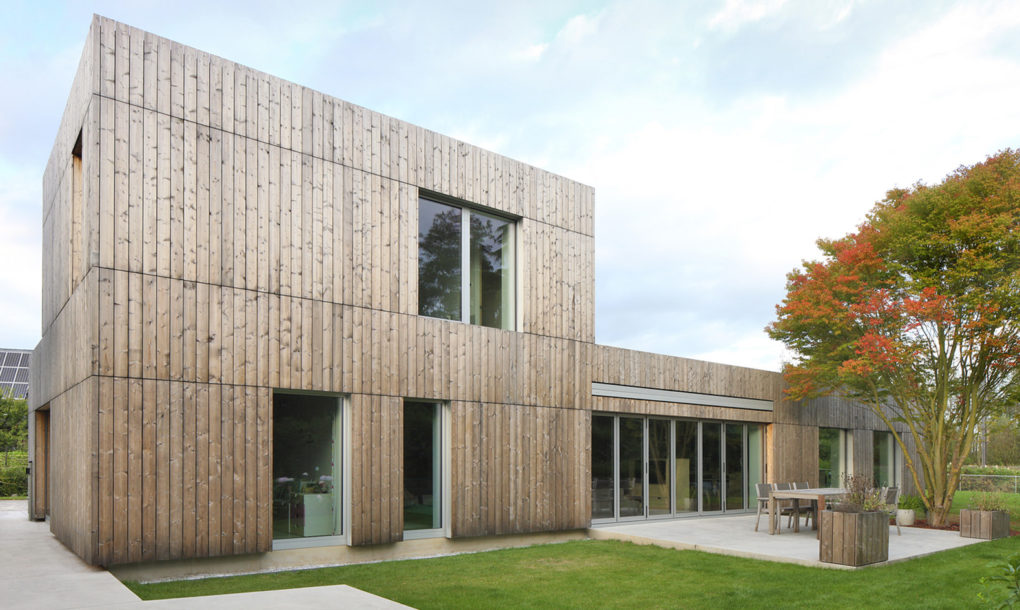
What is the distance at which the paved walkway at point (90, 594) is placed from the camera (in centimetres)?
573

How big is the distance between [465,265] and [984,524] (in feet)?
30.9

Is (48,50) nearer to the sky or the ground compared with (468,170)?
nearer to the sky

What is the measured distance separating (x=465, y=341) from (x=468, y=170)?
2.56 m

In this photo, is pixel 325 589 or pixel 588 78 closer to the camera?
pixel 325 589

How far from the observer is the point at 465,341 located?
35.7 feet

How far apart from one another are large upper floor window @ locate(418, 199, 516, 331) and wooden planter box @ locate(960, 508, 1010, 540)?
8.25m

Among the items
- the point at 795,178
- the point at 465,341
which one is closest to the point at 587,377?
the point at 465,341

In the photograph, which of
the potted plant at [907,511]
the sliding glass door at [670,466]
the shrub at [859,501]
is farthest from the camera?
the potted plant at [907,511]

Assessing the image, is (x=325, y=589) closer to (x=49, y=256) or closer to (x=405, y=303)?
(x=405, y=303)

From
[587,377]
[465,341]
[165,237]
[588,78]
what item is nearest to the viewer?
[165,237]

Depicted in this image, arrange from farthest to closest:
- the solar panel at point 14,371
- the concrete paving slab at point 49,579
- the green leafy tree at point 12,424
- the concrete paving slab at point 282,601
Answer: the solar panel at point 14,371 → the green leafy tree at point 12,424 → the concrete paving slab at point 49,579 → the concrete paving slab at point 282,601

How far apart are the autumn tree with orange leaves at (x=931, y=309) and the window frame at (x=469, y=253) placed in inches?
257

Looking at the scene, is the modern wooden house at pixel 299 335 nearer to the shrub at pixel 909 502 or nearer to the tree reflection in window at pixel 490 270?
the tree reflection in window at pixel 490 270

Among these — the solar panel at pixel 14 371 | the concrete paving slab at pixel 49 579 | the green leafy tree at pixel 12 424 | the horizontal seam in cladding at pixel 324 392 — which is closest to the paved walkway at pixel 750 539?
the horizontal seam in cladding at pixel 324 392
